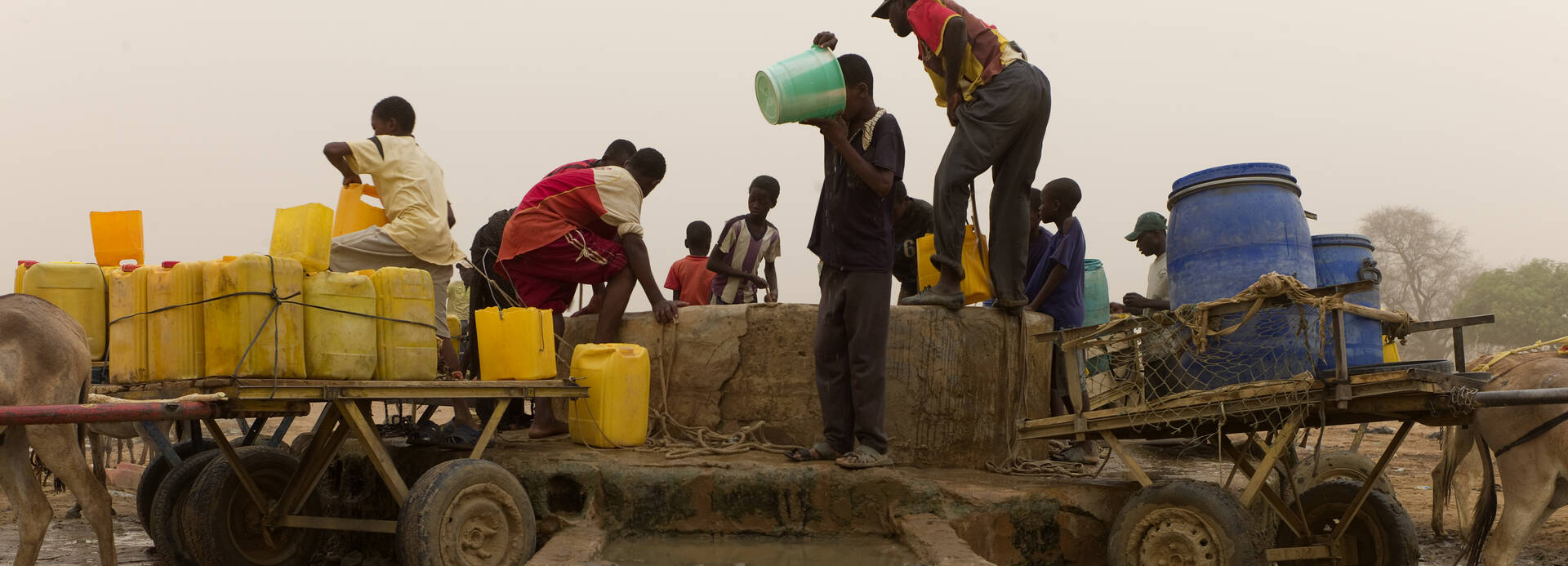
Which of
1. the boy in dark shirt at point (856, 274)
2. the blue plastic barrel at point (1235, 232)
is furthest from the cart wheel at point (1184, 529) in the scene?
the blue plastic barrel at point (1235, 232)

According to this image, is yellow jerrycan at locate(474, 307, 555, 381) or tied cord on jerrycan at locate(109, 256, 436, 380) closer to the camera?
tied cord on jerrycan at locate(109, 256, 436, 380)

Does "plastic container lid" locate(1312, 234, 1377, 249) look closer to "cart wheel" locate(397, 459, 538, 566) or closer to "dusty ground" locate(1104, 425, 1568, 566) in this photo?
"dusty ground" locate(1104, 425, 1568, 566)

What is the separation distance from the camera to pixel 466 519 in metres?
4.20

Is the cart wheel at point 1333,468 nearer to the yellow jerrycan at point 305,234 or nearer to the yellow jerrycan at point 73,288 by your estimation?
the yellow jerrycan at point 305,234

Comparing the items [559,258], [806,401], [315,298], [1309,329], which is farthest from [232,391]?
[1309,329]

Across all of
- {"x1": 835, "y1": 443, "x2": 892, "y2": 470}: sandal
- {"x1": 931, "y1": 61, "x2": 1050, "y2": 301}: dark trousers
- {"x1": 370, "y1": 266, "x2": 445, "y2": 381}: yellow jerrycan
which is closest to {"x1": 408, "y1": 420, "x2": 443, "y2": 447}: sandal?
{"x1": 370, "y1": 266, "x2": 445, "y2": 381}: yellow jerrycan

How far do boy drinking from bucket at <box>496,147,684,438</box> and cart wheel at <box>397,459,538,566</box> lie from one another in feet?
4.83

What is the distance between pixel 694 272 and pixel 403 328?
202 inches

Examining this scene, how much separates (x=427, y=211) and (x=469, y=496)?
182cm

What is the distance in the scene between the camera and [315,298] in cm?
415

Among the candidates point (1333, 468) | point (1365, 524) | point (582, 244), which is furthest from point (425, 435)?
point (1333, 468)

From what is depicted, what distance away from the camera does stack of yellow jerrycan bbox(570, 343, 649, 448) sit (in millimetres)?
5359

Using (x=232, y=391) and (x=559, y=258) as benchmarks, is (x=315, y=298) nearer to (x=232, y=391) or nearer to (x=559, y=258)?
(x=232, y=391)

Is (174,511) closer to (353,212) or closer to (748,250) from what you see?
(353,212)
